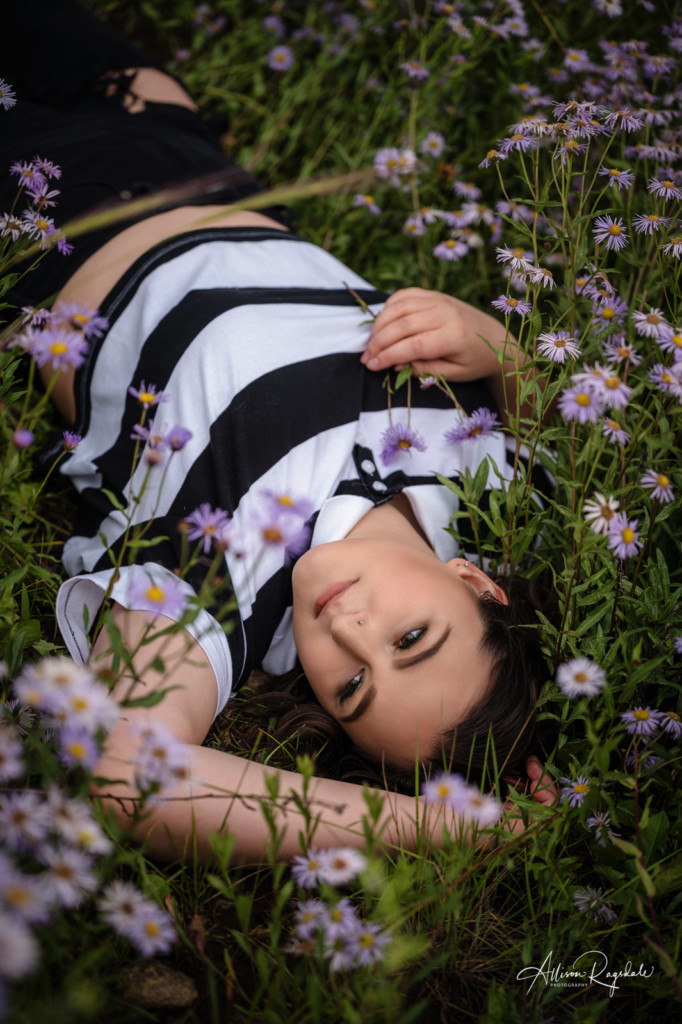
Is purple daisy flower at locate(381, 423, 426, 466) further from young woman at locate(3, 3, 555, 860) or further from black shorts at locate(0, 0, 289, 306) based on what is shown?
black shorts at locate(0, 0, 289, 306)

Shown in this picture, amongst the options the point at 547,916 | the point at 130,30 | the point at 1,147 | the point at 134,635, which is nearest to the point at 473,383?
the point at 134,635

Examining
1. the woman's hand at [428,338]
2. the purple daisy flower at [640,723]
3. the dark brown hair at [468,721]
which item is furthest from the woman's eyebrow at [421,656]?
the woman's hand at [428,338]

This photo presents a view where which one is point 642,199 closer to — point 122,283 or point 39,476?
point 122,283

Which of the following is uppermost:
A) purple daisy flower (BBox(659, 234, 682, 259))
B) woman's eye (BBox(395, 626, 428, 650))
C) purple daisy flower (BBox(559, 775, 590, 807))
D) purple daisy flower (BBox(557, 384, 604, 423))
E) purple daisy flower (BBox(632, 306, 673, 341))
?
purple daisy flower (BBox(659, 234, 682, 259))

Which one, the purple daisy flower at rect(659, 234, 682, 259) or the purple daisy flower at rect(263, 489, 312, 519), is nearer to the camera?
the purple daisy flower at rect(263, 489, 312, 519)

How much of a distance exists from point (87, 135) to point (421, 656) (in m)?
1.72

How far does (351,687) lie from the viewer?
4.74 feet

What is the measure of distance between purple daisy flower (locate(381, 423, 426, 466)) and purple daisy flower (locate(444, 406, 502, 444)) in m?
0.07

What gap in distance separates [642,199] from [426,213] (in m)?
0.60

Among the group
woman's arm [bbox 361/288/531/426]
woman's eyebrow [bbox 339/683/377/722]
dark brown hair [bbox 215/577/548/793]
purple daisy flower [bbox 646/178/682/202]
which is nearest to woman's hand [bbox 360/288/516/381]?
woman's arm [bbox 361/288/531/426]

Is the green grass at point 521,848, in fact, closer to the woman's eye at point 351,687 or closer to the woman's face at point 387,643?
the woman's face at point 387,643

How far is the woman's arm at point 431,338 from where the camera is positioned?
1763 millimetres

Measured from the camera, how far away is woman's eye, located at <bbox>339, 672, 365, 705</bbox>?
1432 millimetres

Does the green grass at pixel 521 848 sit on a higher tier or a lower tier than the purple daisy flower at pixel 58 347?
lower
